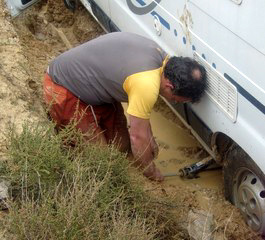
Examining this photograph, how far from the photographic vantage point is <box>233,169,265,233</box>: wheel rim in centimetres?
337

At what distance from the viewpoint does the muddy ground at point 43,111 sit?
366 centimetres

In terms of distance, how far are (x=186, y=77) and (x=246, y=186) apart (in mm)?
860

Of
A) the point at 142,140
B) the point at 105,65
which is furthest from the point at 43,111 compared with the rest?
the point at 142,140

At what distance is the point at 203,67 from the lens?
3.54 metres

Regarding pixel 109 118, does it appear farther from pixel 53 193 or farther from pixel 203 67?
pixel 53 193

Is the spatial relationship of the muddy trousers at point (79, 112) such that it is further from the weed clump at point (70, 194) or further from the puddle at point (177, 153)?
the weed clump at point (70, 194)

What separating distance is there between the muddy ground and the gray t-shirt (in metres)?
0.36

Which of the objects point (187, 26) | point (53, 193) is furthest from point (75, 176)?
point (187, 26)

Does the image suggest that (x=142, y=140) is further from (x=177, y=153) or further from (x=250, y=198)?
(x=177, y=153)

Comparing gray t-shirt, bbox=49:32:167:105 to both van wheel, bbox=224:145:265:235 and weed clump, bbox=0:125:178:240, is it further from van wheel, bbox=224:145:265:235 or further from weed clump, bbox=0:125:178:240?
van wheel, bbox=224:145:265:235

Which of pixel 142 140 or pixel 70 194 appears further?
pixel 142 140

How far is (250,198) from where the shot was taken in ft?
11.4

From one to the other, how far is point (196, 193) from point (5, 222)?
194 centimetres

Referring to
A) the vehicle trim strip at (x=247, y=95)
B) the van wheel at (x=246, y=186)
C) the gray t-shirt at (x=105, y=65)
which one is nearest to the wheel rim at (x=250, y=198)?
the van wheel at (x=246, y=186)
